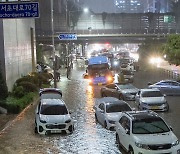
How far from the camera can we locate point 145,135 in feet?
47.7

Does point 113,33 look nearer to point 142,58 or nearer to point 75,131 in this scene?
point 142,58

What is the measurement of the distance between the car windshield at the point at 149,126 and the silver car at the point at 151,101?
411 inches

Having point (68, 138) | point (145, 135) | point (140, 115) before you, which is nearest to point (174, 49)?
point (68, 138)

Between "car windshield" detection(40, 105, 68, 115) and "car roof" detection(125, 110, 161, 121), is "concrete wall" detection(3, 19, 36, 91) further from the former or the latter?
"car roof" detection(125, 110, 161, 121)

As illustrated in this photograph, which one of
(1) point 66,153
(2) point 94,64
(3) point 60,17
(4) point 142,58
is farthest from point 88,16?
(1) point 66,153

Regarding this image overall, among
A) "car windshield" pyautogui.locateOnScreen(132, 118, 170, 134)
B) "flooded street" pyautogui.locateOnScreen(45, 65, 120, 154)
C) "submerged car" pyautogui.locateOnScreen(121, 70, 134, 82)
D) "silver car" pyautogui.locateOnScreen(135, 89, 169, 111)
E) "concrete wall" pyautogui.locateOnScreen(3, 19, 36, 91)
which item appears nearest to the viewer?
"car windshield" pyautogui.locateOnScreen(132, 118, 170, 134)

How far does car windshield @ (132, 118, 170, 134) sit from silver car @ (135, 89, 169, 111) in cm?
1045

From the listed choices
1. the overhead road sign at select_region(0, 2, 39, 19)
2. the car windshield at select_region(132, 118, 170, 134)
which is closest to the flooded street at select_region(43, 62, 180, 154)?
the car windshield at select_region(132, 118, 170, 134)

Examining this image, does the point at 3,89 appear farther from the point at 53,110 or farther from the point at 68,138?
the point at 68,138

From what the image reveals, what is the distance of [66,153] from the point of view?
Answer: 16.0 m

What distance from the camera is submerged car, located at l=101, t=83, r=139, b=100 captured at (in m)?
32.0

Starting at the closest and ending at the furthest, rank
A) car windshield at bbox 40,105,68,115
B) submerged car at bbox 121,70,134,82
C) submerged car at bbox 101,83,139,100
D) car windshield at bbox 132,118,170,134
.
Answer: car windshield at bbox 132,118,170,134 → car windshield at bbox 40,105,68,115 → submerged car at bbox 101,83,139,100 → submerged car at bbox 121,70,134,82

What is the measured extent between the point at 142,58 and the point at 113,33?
10.7 metres

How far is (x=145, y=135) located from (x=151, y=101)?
472 inches
